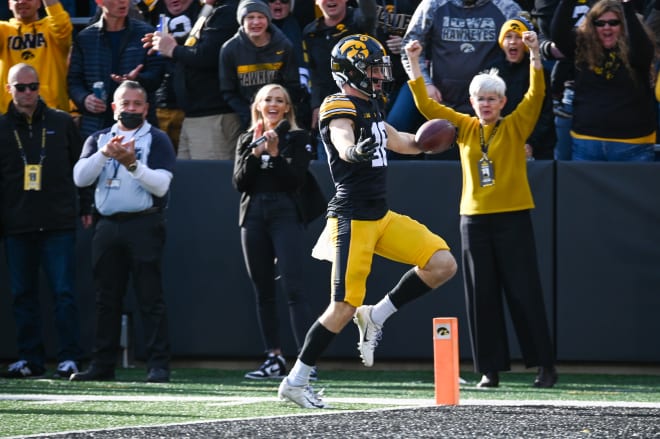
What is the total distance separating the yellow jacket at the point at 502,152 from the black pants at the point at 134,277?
2082 mm

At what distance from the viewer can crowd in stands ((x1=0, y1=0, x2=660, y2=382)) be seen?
29.7 feet

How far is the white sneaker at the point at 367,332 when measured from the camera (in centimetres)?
702

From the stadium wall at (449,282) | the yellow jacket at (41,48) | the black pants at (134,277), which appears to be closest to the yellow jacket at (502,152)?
the stadium wall at (449,282)

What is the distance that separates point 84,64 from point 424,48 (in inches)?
104

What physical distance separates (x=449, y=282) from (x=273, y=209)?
158 centimetres

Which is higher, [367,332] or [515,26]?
[515,26]

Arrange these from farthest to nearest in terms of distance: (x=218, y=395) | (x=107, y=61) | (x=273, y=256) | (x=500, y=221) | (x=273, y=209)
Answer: (x=107, y=61) < (x=273, y=256) < (x=273, y=209) < (x=500, y=221) < (x=218, y=395)

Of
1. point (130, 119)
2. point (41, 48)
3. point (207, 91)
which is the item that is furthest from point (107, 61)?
point (130, 119)

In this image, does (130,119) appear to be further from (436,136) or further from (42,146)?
(436,136)

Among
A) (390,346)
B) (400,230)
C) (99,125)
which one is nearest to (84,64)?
(99,125)

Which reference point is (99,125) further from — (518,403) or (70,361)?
(518,403)

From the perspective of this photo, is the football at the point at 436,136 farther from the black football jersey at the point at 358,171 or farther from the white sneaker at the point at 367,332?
the white sneaker at the point at 367,332

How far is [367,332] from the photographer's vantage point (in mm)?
7070

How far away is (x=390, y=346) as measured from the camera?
9508 millimetres
